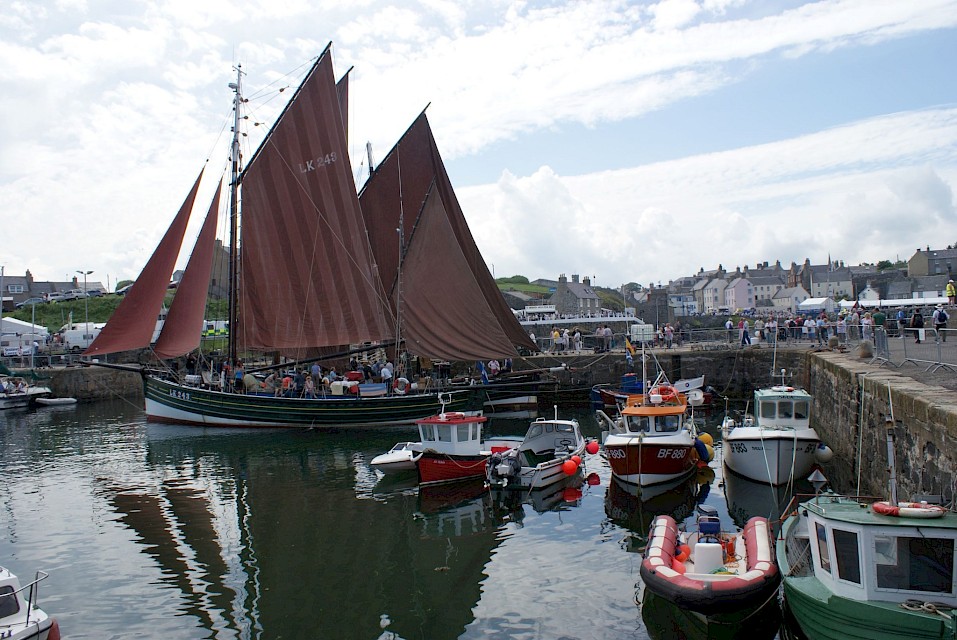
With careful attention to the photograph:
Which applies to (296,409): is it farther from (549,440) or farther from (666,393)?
(666,393)

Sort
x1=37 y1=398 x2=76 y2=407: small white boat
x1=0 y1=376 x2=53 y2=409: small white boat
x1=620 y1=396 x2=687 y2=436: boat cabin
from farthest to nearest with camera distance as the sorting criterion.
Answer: x1=37 y1=398 x2=76 y2=407: small white boat
x1=0 y1=376 x2=53 y2=409: small white boat
x1=620 y1=396 x2=687 y2=436: boat cabin

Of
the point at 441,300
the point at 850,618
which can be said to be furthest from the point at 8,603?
the point at 441,300

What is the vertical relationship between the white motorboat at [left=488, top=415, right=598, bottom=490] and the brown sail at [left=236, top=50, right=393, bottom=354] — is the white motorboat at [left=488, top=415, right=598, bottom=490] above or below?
below

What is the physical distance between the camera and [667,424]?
2452cm

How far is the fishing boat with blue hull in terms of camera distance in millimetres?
10664

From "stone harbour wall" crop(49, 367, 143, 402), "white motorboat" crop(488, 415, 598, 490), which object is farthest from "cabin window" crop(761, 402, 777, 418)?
"stone harbour wall" crop(49, 367, 143, 402)

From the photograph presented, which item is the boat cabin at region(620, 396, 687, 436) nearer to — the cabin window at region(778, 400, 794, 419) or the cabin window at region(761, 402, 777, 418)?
the cabin window at region(761, 402, 777, 418)

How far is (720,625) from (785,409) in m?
13.7

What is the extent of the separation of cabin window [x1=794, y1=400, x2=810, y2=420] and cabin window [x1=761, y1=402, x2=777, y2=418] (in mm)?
650

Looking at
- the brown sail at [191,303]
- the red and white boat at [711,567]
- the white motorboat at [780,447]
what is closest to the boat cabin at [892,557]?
the red and white boat at [711,567]

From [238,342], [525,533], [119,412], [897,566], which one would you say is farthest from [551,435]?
[119,412]

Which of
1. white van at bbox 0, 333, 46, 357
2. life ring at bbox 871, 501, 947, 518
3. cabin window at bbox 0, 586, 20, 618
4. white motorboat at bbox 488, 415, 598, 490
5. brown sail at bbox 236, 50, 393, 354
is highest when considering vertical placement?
brown sail at bbox 236, 50, 393, 354

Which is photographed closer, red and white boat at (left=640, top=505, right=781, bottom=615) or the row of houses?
red and white boat at (left=640, top=505, right=781, bottom=615)

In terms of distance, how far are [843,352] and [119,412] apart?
44.3 meters
